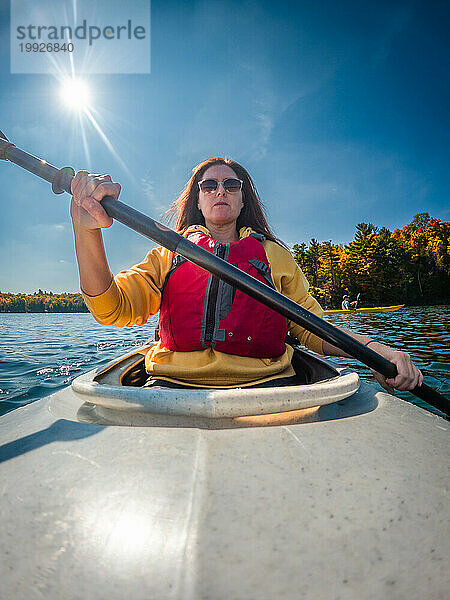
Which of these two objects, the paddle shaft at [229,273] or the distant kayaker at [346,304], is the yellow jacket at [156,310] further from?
the distant kayaker at [346,304]

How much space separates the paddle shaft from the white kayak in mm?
545

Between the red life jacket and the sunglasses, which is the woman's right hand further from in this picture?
the sunglasses

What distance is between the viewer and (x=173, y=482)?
0.74m

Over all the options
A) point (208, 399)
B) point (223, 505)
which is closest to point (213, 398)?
point (208, 399)

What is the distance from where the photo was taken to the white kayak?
1.88 feet

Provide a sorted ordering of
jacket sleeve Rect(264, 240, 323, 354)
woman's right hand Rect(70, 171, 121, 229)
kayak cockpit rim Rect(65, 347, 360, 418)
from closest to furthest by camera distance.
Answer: kayak cockpit rim Rect(65, 347, 360, 418)
woman's right hand Rect(70, 171, 121, 229)
jacket sleeve Rect(264, 240, 323, 354)

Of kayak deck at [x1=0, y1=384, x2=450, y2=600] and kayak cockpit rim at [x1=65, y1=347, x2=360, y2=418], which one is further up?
kayak cockpit rim at [x1=65, y1=347, x2=360, y2=418]

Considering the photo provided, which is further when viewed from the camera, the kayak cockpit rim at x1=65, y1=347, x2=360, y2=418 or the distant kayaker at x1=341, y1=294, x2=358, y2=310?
the distant kayaker at x1=341, y1=294, x2=358, y2=310

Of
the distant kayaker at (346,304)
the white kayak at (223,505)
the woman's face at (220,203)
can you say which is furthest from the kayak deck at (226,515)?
the distant kayaker at (346,304)

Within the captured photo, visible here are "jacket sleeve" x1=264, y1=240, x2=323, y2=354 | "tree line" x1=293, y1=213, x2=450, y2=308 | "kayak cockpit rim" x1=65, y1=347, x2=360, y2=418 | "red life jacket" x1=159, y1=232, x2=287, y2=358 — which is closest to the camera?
"kayak cockpit rim" x1=65, y1=347, x2=360, y2=418

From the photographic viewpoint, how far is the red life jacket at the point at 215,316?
1683 millimetres

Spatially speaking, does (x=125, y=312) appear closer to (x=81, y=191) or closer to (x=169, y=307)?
(x=169, y=307)

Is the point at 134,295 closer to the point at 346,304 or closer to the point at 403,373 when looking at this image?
the point at 403,373

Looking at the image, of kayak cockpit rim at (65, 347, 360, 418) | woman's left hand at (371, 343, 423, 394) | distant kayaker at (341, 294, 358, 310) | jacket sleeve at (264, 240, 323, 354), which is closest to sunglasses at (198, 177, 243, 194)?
jacket sleeve at (264, 240, 323, 354)
